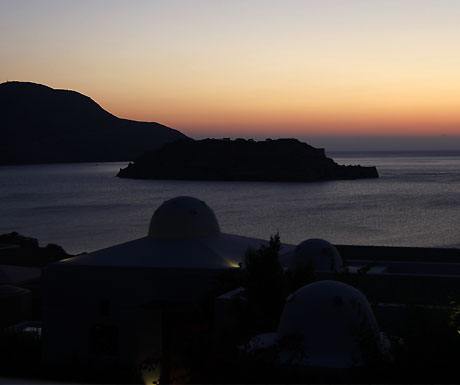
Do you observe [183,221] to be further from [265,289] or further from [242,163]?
[242,163]

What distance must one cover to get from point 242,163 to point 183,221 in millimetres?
139807

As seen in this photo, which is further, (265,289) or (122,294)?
(122,294)

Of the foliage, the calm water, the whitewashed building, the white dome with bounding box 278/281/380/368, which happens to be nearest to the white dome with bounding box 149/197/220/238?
the whitewashed building

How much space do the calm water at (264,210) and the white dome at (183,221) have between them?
46.6 m

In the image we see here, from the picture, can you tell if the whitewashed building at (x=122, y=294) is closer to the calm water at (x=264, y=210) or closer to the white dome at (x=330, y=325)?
the white dome at (x=330, y=325)

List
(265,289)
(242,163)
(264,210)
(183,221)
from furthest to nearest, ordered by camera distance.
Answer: (242,163), (264,210), (183,221), (265,289)

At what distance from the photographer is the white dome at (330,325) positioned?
905cm

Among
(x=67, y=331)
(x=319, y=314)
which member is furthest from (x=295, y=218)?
(x=319, y=314)

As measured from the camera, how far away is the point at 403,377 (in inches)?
316

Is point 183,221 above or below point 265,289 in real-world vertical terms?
above

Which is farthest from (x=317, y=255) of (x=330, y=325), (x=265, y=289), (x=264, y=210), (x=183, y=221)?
(x=264, y=210)

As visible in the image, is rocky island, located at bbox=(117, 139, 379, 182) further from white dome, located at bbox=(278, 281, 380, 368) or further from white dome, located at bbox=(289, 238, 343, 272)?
white dome, located at bbox=(278, 281, 380, 368)

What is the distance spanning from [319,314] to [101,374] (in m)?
7.79

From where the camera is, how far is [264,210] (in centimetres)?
9562
